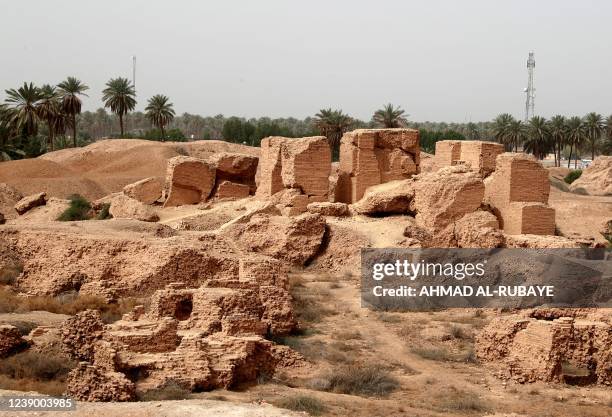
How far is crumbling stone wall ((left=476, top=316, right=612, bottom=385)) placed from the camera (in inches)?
523

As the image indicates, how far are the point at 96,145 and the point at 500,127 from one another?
2373 cm

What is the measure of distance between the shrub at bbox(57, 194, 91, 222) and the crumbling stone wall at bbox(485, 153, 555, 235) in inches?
483

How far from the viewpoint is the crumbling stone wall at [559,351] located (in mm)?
13273

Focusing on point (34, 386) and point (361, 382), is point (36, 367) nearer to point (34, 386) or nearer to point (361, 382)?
point (34, 386)

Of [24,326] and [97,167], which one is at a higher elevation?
[97,167]

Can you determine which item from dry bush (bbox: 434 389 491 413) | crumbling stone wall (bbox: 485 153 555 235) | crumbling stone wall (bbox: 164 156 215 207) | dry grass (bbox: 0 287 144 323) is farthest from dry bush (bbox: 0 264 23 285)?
crumbling stone wall (bbox: 485 153 555 235)

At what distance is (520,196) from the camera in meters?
22.8

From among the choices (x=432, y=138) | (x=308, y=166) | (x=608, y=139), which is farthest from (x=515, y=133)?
(x=308, y=166)

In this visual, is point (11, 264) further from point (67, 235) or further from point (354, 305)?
point (354, 305)

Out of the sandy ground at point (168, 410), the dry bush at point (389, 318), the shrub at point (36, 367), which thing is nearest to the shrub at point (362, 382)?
the sandy ground at point (168, 410)

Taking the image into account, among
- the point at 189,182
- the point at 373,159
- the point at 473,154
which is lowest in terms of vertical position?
the point at 189,182

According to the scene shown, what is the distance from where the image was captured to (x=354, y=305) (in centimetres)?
1834

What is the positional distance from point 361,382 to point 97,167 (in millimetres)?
33523

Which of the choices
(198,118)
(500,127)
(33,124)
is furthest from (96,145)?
(198,118)
